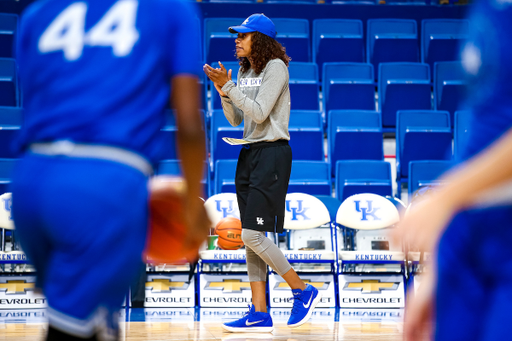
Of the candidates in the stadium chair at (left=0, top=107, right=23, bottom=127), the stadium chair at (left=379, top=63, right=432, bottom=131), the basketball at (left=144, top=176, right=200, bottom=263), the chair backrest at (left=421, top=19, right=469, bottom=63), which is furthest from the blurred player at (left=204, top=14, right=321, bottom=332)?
the chair backrest at (left=421, top=19, right=469, bottom=63)

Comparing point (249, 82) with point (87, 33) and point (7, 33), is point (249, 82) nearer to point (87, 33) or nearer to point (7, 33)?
point (87, 33)

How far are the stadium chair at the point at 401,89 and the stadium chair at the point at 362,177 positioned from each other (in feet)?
3.70

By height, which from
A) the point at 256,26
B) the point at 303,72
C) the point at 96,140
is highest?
the point at 303,72

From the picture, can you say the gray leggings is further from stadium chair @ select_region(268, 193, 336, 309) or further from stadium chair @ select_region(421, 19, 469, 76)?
stadium chair @ select_region(421, 19, 469, 76)

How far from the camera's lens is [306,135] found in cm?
620

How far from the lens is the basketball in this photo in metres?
1.21

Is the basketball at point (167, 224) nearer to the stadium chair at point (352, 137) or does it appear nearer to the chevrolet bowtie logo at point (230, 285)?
the chevrolet bowtie logo at point (230, 285)

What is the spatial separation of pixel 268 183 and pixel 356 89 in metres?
3.84

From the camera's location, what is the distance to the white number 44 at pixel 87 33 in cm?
111

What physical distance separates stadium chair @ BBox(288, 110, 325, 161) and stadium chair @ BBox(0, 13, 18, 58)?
3.79 m

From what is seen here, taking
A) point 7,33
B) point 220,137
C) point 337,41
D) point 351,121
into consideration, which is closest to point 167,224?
point 220,137

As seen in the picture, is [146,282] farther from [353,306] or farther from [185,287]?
[353,306]

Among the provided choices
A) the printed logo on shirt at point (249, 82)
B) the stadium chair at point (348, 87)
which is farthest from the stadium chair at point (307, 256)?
the stadium chair at point (348, 87)

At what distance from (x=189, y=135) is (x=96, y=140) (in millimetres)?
194
